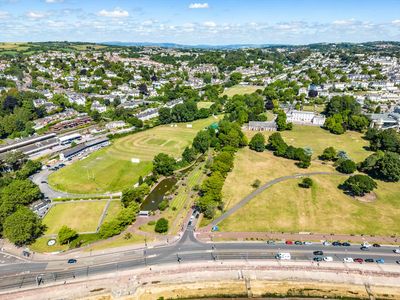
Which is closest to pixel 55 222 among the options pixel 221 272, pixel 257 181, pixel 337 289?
pixel 221 272

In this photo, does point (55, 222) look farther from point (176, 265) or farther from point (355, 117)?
point (355, 117)

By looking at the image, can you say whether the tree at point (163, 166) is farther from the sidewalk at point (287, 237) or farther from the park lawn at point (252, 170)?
the sidewalk at point (287, 237)

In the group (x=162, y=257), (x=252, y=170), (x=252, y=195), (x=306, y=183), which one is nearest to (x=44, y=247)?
(x=162, y=257)

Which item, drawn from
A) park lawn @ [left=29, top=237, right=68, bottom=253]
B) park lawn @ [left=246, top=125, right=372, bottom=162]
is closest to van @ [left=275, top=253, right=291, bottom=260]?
park lawn @ [left=29, top=237, right=68, bottom=253]

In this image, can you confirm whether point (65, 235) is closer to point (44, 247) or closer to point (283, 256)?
point (44, 247)

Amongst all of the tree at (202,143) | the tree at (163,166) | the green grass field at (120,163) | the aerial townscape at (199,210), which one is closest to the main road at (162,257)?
the aerial townscape at (199,210)
